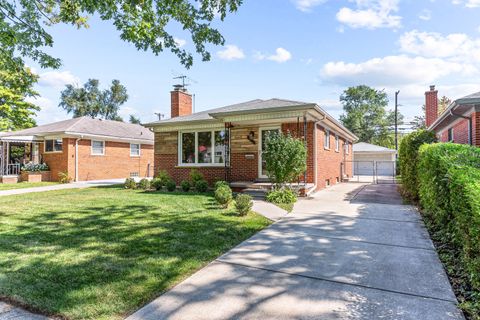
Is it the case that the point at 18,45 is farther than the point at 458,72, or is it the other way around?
the point at 458,72

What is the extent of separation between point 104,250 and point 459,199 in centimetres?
490

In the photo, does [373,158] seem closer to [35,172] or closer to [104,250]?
[35,172]

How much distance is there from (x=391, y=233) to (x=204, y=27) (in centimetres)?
577

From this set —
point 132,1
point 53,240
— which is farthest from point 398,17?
point 53,240

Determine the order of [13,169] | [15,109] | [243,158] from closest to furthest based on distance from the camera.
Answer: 1. [243,158]
2. [13,169]
3. [15,109]

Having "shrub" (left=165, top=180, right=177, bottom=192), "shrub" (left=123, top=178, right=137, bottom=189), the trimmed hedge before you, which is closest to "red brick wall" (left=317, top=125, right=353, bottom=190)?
the trimmed hedge

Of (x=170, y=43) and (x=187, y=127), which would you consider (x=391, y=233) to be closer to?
(x=170, y=43)

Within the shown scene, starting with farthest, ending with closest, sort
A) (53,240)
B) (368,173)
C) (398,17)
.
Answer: (368,173), (398,17), (53,240)

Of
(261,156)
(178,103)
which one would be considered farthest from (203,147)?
(178,103)

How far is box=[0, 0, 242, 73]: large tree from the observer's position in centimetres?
592

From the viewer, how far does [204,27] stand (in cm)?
641

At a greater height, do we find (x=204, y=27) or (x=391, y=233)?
(x=204, y=27)

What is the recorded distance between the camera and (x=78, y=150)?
17828 millimetres

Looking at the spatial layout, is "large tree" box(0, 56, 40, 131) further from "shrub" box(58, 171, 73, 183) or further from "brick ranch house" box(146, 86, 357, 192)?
"brick ranch house" box(146, 86, 357, 192)
